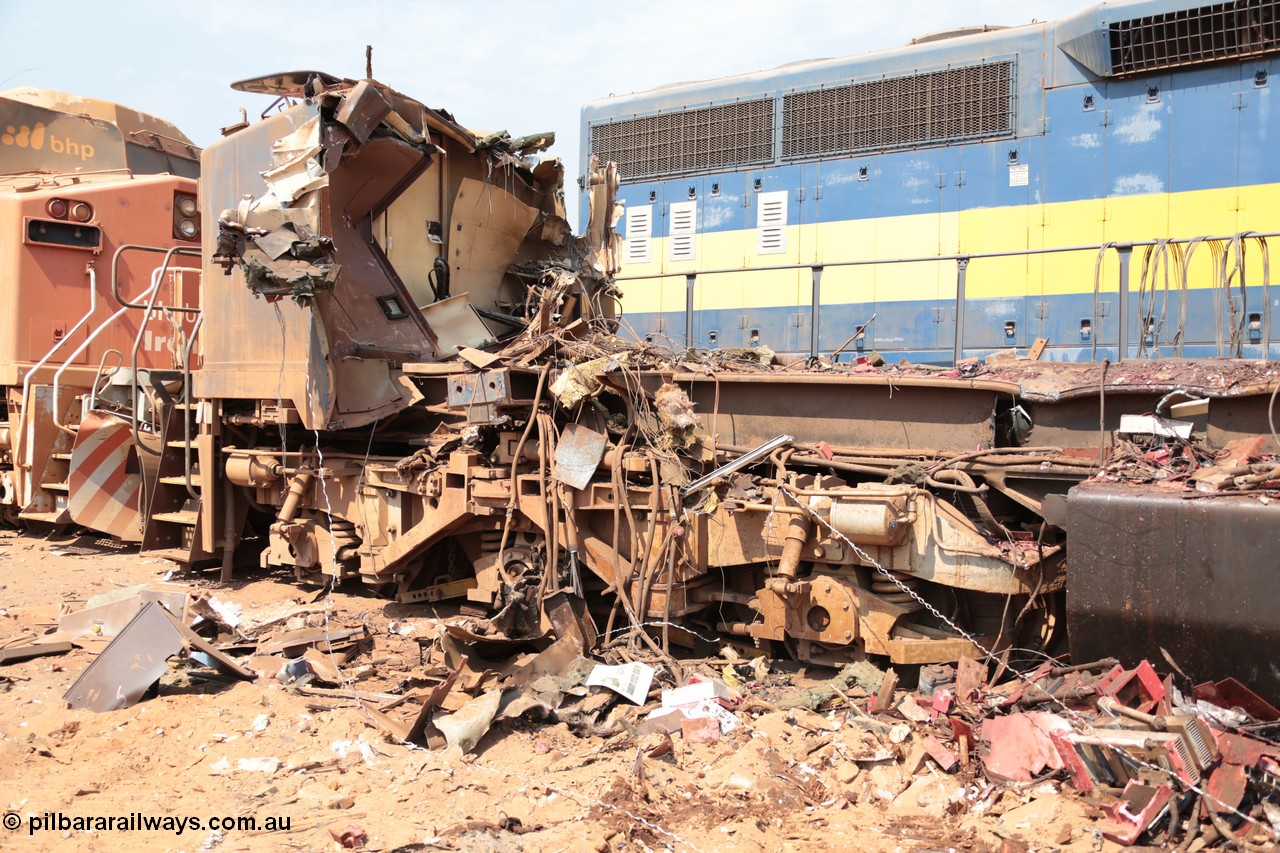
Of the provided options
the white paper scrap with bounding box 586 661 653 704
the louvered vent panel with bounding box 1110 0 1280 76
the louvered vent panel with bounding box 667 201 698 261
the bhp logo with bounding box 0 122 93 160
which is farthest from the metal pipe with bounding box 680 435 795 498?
the bhp logo with bounding box 0 122 93 160

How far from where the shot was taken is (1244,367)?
4305 millimetres

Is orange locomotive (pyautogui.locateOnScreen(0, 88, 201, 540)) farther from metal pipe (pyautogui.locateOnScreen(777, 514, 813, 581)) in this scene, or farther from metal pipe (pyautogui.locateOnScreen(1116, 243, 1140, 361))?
metal pipe (pyautogui.locateOnScreen(1116, 243, 1140, 361))

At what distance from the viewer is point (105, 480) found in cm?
811

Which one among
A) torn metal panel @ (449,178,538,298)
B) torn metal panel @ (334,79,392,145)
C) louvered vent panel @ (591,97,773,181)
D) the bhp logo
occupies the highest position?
louvered vent panel @ (591,97,773,181)

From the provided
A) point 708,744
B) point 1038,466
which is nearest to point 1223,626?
point 1038,466

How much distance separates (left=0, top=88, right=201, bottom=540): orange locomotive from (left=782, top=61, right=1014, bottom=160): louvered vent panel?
640 cm

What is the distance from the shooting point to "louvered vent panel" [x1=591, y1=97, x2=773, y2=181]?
10648 millimetres

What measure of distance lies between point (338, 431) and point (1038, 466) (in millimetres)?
4493

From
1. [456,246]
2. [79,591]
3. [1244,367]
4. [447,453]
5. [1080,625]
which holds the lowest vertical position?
[79,591]

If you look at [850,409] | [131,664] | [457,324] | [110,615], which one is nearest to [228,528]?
[110,615]

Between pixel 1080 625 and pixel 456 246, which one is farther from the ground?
pixel 456 246

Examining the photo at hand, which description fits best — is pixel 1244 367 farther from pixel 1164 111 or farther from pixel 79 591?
pixel 79 591

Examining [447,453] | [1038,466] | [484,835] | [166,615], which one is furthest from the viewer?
[447,453]

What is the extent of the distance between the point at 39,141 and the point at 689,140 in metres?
7.19
